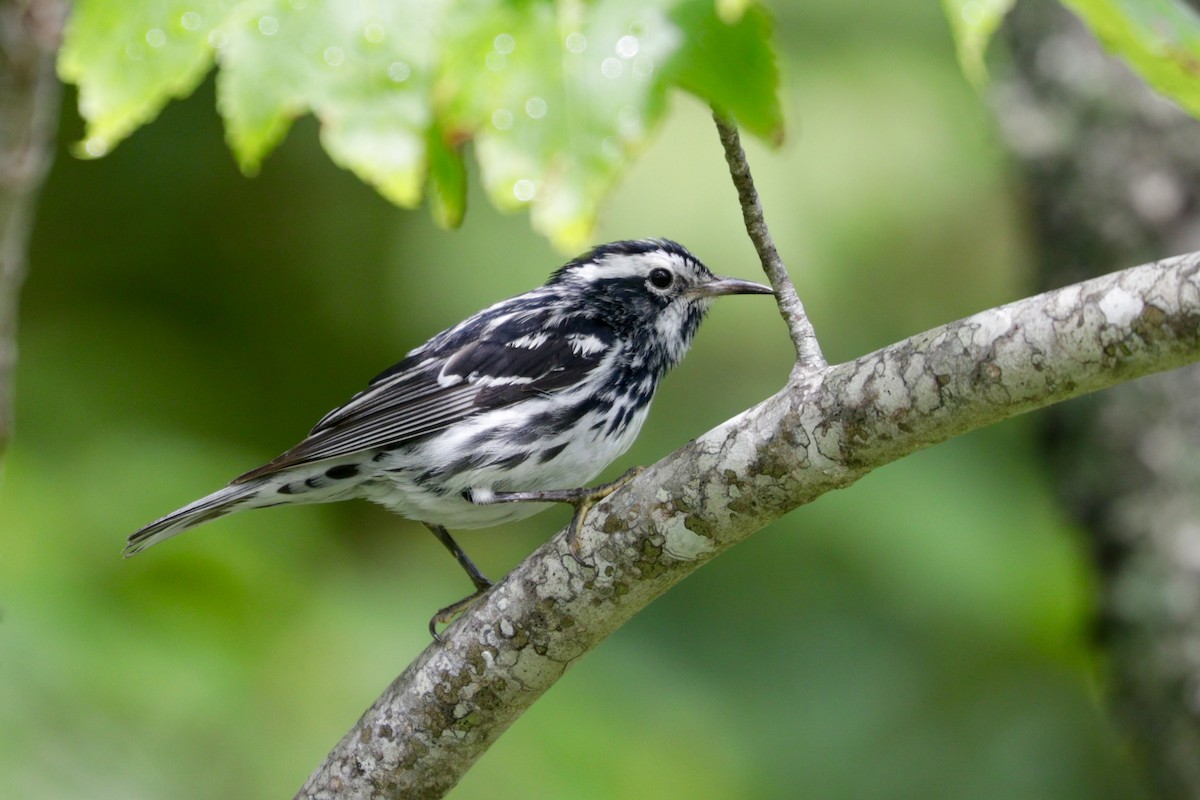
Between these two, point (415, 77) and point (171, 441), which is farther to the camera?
point (171, 441)

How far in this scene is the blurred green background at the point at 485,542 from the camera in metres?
4.29

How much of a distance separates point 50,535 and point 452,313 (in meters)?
1.83

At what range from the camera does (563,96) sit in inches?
71.2

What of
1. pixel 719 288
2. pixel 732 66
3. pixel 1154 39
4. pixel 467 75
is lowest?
pixel 1154 39

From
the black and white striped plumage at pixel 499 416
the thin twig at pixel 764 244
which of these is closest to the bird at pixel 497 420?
the black and white striped plumage at pixel 499 416

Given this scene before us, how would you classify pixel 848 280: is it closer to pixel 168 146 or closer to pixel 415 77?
pixel 168 146

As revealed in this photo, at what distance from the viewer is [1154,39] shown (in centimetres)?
160

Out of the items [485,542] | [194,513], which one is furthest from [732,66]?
[485,542]

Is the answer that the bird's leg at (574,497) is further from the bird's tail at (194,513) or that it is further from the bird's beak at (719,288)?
the bird's beak at (719,288)

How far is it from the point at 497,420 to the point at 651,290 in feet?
2.18

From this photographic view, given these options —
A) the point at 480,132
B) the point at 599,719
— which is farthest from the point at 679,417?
the point at 480,132

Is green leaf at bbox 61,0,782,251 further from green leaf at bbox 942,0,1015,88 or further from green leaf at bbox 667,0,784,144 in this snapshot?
green leaf at bbox 942,0,1015,88

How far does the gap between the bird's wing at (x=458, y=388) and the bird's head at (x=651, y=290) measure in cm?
10

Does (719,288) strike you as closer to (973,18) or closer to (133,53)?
(973,18)
